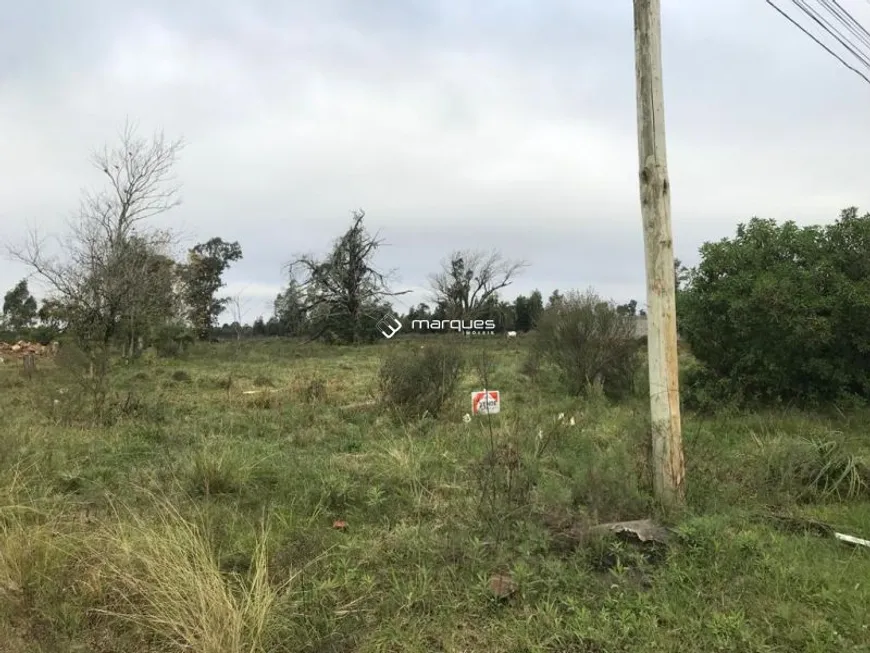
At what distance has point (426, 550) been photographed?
157 inches

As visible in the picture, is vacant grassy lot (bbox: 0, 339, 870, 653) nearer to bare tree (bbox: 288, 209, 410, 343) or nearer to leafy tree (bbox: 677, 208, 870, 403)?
leafy tree (bbox: 677, 208, 870, 403)

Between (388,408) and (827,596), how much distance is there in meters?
7.56

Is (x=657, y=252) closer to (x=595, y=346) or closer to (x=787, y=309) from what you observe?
(x=787, y=309)

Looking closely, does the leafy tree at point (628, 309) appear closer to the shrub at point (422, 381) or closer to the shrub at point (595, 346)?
the shrub at point (595, 346)

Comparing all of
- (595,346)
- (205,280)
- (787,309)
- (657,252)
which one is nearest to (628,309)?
(595,346)

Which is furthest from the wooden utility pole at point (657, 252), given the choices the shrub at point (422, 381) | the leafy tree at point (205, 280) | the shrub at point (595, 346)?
the leafy tree at point (205, 280)

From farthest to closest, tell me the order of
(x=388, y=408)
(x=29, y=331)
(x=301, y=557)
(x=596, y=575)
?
(x=29, y=331)
(x=388, y=408)
(x=301, y=557)
(x=596, y=575)

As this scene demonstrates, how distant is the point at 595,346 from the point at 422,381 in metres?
5.25

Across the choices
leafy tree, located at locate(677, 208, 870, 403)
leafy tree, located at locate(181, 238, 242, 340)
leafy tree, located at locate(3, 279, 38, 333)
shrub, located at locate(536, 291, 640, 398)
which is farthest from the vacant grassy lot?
leafy tree, located at locate(3, 279, 38, 333)

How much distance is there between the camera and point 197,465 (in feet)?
18.5

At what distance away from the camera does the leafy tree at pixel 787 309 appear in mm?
8906

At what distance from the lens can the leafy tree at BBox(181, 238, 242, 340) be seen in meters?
35.2

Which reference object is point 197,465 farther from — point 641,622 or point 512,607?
point 641,622

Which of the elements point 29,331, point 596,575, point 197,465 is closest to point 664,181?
point 596,575
